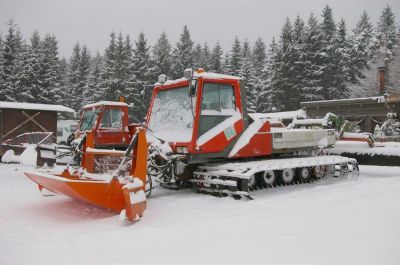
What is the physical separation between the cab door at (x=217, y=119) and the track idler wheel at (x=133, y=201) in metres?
2.03

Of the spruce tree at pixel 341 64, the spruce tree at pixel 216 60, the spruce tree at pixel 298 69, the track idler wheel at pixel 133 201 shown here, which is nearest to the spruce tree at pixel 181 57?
the spruce tree at pixel 216 60

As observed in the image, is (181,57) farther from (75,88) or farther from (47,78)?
(75,88)

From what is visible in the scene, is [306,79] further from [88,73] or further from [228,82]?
[228,82]

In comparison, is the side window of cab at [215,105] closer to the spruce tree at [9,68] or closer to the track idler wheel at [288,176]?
the track idler wheel at [288,176]

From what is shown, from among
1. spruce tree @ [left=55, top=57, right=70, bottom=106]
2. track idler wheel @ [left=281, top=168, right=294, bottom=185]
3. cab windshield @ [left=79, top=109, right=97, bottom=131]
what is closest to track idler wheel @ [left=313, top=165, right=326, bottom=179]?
track idler wheel @ [left=281, top=168, right=294, bottom=185]

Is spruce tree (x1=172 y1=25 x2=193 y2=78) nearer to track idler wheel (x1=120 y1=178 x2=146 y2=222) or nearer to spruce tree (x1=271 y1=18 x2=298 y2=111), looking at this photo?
spruce tree (x1=271 y1=18 x2=298 y2=111)

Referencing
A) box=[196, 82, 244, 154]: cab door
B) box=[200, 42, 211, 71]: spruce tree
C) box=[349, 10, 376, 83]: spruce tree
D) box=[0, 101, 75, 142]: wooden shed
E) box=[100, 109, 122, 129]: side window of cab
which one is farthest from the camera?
box=[200, 42, 211, 71]: spruce tree

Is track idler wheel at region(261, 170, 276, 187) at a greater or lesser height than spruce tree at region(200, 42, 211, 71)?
lesser

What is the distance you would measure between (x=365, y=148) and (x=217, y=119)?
5722 mm

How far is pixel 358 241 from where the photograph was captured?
4352 mm

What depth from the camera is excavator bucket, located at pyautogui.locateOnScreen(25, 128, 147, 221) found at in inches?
234

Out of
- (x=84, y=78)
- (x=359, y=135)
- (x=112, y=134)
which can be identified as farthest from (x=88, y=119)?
(x=84, y=78)

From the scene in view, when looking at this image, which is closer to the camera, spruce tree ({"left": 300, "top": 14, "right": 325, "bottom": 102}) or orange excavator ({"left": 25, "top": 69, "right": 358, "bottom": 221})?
orange excavator ({"left": 25, "top": 69, "right": 358, "bottom": 221})

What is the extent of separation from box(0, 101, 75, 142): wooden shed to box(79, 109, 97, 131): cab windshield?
710 cm
